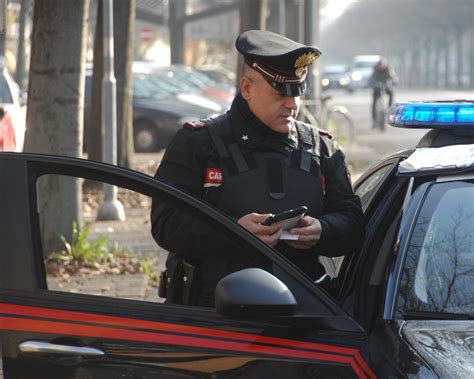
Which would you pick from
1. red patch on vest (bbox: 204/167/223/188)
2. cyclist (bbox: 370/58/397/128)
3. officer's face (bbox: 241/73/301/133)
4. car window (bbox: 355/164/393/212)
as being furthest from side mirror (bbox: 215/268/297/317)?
cyclist (bbox: 370/58/397/128)

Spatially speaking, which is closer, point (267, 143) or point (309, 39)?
point (267, 143)

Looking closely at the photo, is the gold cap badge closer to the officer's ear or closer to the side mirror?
the officer's ear

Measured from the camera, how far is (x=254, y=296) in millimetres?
3232

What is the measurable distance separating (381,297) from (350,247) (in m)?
0.48

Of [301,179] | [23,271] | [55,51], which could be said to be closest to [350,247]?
[301,179]

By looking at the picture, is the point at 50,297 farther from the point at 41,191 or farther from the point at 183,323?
the point at 41,191

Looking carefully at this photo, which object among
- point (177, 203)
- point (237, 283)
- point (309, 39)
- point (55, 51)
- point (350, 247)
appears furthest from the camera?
point (309, 39)

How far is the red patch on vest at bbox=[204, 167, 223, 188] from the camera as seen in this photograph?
13.5 feet

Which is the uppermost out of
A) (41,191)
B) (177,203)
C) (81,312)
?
(177,203)

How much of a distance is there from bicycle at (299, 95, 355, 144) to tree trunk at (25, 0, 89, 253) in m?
9.69

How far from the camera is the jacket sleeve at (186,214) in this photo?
3.95m

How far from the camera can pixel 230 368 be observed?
10.8 ft

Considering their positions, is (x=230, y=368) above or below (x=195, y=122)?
below

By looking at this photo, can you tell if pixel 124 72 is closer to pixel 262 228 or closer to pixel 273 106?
pixel 273 106
